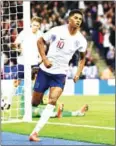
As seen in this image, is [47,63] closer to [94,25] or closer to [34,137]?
[34,137]

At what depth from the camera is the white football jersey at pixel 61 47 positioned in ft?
27.1

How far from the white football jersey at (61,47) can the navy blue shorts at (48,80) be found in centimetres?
7

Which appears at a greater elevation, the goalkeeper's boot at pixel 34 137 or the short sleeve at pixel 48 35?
the short sleeve at pixel 48 35

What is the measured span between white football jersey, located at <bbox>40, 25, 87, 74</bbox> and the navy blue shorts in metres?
0.07

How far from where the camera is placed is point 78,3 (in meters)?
24.8

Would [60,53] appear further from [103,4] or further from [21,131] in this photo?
[103,4]

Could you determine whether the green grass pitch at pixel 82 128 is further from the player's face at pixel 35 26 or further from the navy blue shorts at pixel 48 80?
the player's face at pixel 35 26

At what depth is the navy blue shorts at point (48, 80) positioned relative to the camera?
26.9 feet

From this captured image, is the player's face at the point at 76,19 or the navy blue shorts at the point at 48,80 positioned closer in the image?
the player's face at the point at 76,19

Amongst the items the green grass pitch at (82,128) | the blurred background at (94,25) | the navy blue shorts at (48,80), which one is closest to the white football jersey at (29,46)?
the green grass pitch at (82,128)

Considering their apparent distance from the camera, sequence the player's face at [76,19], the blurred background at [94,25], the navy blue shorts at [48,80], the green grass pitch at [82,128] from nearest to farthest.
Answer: the player's face at [76,19], the navy blue shorts at [48,80], the green grass pitch at [82,128], the blurred background at [94,25]

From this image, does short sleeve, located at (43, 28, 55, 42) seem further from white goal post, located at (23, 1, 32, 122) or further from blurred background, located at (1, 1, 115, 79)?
blurred background, located at (1, 1, 115, 79)

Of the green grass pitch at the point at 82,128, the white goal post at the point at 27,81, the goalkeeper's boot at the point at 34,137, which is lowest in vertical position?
the green grass pitch at the point at 82,128

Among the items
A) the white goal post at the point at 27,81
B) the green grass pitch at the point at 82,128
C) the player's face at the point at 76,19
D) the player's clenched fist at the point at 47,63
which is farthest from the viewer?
the white goal post at the point at 27,81
